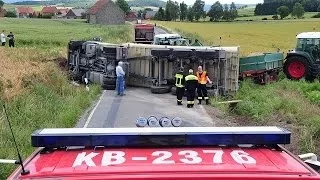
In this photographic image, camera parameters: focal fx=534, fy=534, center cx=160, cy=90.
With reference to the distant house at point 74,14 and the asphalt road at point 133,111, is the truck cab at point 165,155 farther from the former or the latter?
the distant house at point 74,14

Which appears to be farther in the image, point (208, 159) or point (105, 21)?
point (105, 21)

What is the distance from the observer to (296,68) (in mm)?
22844

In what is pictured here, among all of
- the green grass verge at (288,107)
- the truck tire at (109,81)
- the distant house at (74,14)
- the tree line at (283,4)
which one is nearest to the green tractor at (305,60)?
the green grass verge at (288,107)

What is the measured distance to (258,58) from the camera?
2231 cm

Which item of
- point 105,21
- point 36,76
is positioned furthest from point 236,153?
point 105,21

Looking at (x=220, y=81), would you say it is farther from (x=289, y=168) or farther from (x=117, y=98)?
(x=289, y=168)

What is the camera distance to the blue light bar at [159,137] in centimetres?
341

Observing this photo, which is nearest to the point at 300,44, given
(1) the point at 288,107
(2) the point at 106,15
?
(1) the point at 288,107

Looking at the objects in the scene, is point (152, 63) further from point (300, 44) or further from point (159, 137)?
point (159, 137)

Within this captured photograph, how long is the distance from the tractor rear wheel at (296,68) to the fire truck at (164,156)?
19.5 meters

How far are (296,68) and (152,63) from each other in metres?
6.20

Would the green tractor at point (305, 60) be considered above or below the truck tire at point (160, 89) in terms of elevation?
above

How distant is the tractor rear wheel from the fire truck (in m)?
19.5

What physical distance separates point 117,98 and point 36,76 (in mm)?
3108
